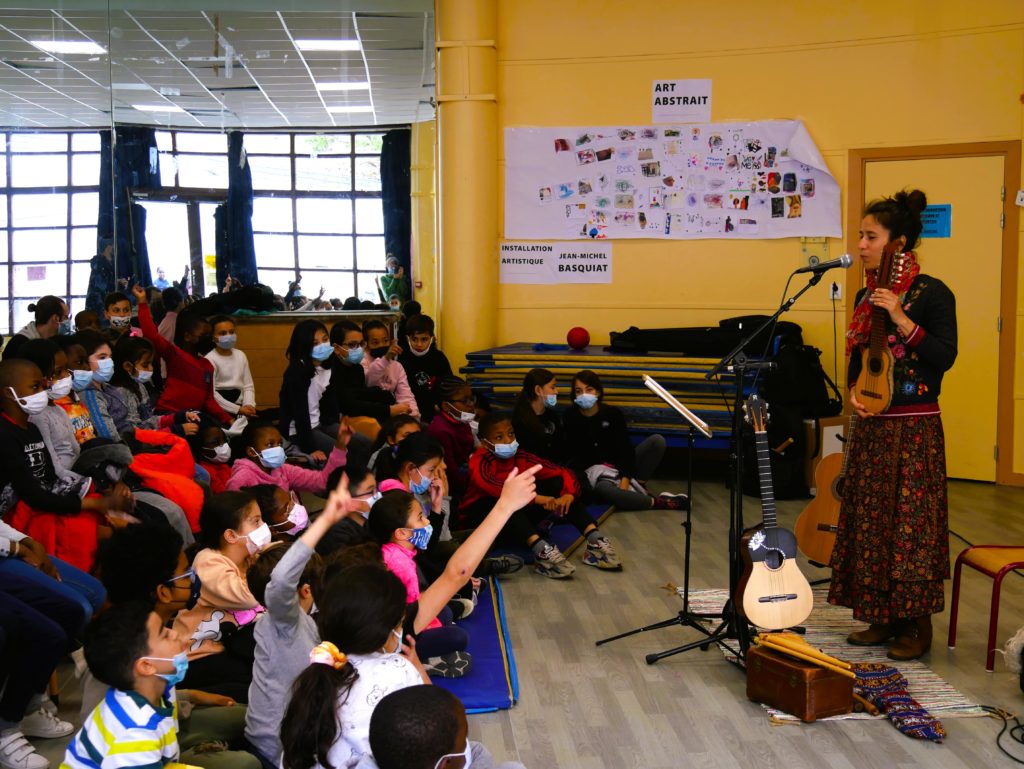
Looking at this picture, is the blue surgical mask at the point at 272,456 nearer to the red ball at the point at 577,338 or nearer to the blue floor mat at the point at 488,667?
the blue floor mat at the point at 488,667

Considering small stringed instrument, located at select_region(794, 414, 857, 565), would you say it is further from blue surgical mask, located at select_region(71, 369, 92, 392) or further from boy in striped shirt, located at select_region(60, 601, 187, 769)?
blue surgical mask, located at select_region(71, 369, 92, 392)

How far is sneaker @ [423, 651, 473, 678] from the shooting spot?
3.65m

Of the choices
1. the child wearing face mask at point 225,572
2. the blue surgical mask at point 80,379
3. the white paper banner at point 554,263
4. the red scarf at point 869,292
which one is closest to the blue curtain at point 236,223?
the white paper banner at point 554,263

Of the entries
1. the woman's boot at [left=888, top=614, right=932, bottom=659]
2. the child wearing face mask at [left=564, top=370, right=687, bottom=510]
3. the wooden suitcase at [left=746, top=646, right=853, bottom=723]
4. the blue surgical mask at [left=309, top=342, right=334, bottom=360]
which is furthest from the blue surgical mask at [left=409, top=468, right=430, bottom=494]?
the child wearing face mask at [left=564, top=370, right=687, bottom=510]

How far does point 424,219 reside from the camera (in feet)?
24.8

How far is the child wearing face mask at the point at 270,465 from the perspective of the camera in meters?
4.55

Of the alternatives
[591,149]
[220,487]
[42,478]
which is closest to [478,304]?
[591,149]

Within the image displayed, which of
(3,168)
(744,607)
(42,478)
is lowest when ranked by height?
(744,607)

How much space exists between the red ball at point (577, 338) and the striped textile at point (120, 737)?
4914 mm

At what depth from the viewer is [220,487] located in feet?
15.7

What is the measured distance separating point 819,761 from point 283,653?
5.14 feet

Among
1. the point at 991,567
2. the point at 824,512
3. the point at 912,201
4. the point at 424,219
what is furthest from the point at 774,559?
the point at 424,219

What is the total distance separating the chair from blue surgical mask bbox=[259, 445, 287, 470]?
276cm

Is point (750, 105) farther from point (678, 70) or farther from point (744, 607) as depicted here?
point (744, 607)
